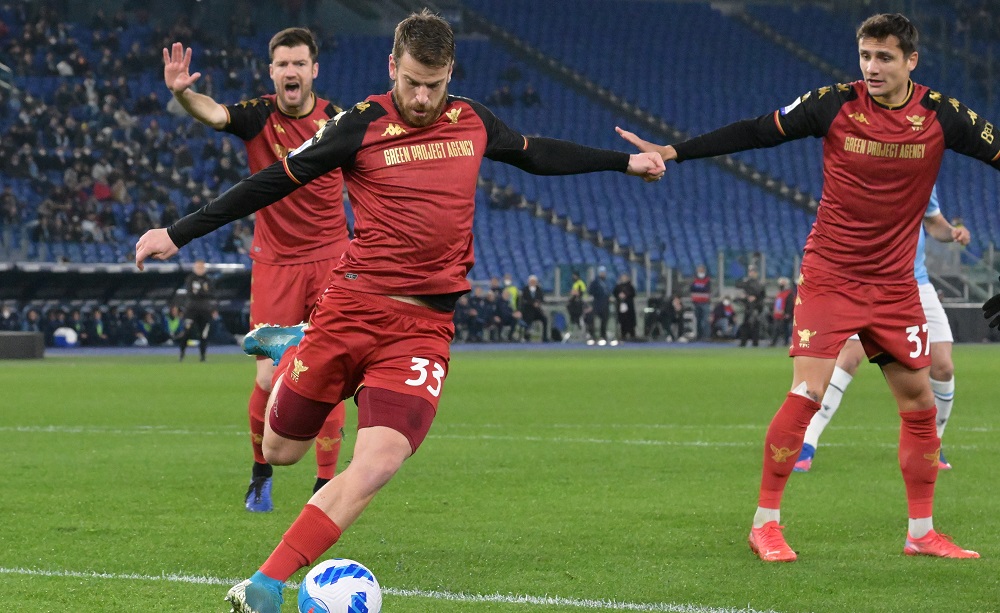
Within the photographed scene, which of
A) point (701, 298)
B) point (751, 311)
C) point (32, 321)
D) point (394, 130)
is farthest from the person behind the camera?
point (701, 298)

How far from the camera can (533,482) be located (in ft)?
29.3

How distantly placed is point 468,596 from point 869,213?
98.4 inches

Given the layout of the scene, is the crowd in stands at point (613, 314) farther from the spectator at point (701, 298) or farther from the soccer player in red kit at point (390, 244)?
the soccer player in red kit at point (390, 244)

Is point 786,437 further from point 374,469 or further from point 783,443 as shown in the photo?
point 374,469

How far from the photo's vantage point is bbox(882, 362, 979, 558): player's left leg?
6.39m

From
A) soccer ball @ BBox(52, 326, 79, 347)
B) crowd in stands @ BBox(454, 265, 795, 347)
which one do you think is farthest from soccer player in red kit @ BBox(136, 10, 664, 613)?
crowd in stands @ BBox(454, 265, 795, 347)

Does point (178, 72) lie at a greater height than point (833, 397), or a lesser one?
greater

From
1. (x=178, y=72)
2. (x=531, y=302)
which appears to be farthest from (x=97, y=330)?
(x=178, y=72)

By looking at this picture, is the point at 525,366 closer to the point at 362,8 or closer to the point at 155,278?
the point at 155,278

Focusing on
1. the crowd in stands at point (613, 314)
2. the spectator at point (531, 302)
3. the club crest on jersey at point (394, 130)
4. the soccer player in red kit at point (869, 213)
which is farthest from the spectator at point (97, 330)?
the club crest on jersey at point (394, 130)

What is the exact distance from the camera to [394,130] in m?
5.09

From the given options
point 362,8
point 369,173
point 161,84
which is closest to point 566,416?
point 369,173

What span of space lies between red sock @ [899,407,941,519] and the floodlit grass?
271mm

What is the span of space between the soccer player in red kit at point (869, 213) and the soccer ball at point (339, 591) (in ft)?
7.18
